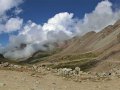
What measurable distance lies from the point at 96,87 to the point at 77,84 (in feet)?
8.36

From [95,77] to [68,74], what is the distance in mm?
3468

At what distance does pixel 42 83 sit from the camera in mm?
35562

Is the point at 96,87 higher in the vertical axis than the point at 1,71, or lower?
lower

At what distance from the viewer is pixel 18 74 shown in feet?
130

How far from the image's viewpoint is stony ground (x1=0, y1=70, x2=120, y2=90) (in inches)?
1284

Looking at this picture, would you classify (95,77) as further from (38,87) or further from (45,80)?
(38,87)

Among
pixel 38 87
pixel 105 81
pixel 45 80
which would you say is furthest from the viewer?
pixel 105 81

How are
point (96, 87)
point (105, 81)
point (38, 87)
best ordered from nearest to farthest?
point (38, 87), point (96, 87), point (105, 81)

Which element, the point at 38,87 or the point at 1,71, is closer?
the point at 38,87

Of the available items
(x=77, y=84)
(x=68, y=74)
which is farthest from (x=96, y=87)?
(x=68, y=74)

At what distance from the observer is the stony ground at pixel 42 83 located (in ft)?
107

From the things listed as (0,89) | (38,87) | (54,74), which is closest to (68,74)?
(54,74)

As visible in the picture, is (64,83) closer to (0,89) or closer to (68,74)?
(68,74)

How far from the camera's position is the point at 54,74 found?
139ft
